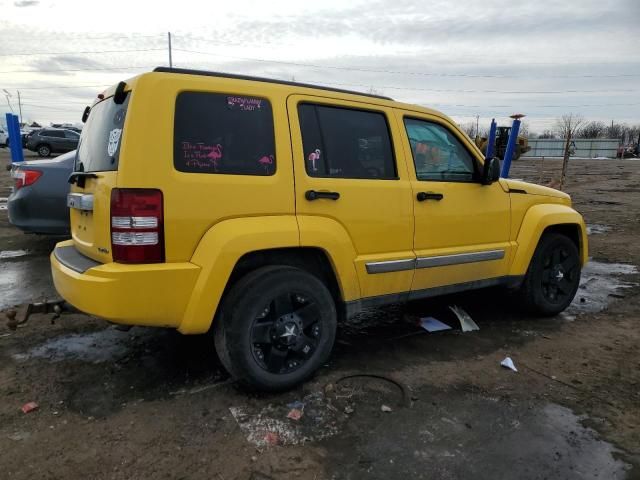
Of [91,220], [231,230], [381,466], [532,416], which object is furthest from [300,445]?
[91,220]

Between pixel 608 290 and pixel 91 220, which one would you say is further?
pixel 608 290

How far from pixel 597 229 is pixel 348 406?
945cm

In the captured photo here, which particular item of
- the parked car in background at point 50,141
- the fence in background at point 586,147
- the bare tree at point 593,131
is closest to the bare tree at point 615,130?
the bare tree at point 593,131

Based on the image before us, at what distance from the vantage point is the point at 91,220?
10.8ft

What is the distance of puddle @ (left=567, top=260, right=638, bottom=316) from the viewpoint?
5.78 meters

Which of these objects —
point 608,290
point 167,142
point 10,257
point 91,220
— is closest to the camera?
point 167,142

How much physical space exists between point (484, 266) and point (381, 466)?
2341 mm

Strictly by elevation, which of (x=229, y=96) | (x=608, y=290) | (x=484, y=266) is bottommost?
(x=608, y=290)

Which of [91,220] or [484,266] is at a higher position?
[91,220]

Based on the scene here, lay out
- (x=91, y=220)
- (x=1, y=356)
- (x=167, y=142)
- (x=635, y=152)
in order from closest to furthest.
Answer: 1. (x=167, y=142)
2. (x=91, y=220)
3. (x=1, y=356)
4. (x=635, y=152)

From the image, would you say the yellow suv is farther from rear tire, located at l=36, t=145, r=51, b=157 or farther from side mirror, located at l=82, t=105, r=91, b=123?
rear tire, located at l=36, t=145, r=51, b=157

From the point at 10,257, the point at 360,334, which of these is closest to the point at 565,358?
the point at 360,334

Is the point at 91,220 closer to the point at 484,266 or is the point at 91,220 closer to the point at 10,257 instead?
the point at 484,266

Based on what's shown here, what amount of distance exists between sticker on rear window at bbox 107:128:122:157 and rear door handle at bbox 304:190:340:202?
120 cm
